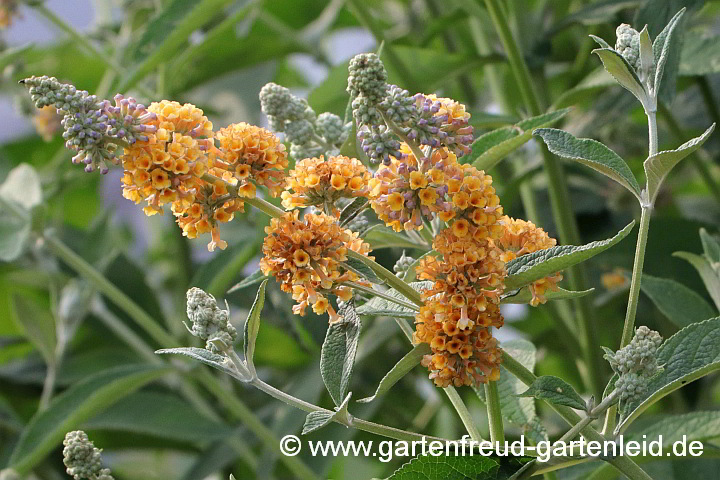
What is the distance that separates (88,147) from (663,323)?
0.97 meters

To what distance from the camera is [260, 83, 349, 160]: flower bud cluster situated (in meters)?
0.76

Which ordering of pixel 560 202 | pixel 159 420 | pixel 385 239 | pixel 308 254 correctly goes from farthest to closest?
1. pixel 159 420
2. pixel 560 202
3. pixel 385 239
4. pixel 308 254

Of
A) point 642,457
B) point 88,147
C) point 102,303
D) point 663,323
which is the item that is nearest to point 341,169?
point 88,147

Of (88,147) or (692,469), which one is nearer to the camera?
(88,147)

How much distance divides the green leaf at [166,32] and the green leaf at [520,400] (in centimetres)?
53

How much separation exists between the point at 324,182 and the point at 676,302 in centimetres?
45

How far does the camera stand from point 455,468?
640 millimetres

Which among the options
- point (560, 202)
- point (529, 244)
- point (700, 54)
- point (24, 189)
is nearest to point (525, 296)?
point (529, 244)

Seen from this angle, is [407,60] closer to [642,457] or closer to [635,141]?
[635,141]

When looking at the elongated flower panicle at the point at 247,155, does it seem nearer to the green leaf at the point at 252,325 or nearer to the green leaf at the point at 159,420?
the green leaf at the point at 252,325

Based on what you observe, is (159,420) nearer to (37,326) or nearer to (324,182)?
(37,326)

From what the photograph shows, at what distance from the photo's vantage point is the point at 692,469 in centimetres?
97

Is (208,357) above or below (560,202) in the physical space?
below

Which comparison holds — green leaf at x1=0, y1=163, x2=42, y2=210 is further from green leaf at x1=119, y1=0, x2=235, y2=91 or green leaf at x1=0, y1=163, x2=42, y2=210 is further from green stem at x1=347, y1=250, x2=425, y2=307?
green stem at x1=347, y1=250, x2=425, y2=307
